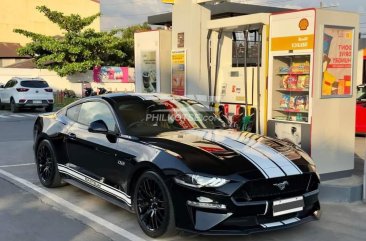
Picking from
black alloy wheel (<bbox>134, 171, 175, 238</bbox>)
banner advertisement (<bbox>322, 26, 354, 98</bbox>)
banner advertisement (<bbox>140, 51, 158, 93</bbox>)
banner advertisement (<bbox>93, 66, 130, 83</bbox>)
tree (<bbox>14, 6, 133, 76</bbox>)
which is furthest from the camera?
banner advertisement (<bbox>93, 66, 130, 83</bbox>)

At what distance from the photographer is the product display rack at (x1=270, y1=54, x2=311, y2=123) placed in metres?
7.34

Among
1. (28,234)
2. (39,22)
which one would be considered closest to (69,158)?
(28,234)

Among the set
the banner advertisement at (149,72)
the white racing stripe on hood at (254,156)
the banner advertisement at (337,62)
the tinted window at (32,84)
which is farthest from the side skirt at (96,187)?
the tinted window at (32,84)

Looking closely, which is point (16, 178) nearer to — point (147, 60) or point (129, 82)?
point (147, 60)

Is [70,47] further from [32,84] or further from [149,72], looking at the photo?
[149,72]

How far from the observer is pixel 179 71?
9797 millimetres

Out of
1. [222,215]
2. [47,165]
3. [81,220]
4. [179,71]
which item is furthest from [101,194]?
[179,71]

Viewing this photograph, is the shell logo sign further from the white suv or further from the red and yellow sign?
the white suv

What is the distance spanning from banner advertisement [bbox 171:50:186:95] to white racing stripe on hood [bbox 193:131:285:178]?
4.44 meters

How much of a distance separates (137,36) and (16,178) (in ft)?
15.4

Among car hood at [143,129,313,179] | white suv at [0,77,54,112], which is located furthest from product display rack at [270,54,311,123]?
white suv at [0,77,54,112]

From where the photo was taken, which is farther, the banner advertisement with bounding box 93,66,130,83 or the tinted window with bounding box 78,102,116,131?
the banner advertisement with bounding box 93,66,130,83

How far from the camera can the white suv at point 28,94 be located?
2278 cm

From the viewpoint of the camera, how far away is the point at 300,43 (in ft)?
23.1
